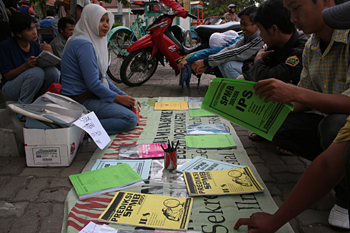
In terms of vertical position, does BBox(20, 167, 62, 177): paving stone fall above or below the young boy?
below

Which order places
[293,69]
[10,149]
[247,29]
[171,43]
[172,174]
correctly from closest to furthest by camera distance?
[172,174] < [293,69] < [10,149] < [247,29] < [171,43]

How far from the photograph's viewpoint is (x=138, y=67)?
4387 mm

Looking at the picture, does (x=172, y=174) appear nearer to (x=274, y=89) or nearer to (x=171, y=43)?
(x=274, y=89)

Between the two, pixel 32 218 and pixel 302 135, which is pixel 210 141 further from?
pixel 32 218

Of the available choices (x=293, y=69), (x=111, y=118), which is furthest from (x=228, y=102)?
(x=111, y=118)

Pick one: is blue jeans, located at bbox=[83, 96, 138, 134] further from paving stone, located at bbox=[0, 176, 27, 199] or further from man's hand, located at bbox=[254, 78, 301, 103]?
man's hand, located at bbox=[254, 78, 301, 103]

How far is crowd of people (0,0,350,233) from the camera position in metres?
0.97

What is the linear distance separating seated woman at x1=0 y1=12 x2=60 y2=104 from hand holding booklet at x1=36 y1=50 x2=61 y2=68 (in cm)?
5

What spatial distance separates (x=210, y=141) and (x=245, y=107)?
897 millimetres

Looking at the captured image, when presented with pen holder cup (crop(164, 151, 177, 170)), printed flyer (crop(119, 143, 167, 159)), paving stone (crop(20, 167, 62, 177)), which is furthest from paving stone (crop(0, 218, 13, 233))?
pen holder cup (crop(164, 151, 177, 170))

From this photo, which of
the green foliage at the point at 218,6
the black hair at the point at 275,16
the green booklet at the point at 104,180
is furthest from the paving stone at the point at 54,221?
the green foliage at the point at 218,6

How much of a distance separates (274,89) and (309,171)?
45cm

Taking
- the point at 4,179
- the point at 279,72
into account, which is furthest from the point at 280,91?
the point at 4,179

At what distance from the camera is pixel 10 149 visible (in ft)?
6.95
